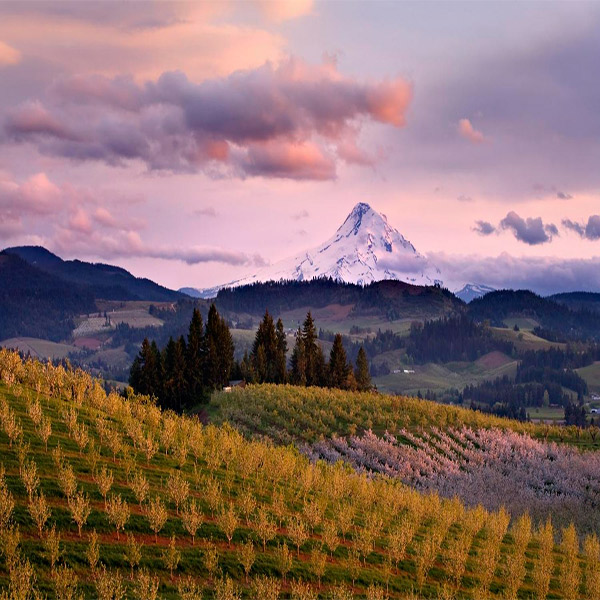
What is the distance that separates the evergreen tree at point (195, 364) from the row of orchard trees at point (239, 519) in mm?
55055

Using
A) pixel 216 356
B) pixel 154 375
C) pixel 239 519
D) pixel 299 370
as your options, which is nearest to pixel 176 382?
pixel 154 375

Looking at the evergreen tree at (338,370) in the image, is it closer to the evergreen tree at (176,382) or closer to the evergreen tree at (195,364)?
the evergreen tree at (195,364)

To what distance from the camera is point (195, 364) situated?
328 ft

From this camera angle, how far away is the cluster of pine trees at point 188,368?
309 ft

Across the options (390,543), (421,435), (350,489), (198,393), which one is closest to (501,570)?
(390,543)

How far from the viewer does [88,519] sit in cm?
2267

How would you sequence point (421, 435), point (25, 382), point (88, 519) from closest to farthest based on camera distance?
1. point (88, 519)
2. point (25, 382)
3. point (421, 435)

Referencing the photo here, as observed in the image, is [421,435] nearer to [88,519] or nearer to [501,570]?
[501,570]

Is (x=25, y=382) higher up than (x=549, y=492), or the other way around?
(x=25, y=382)

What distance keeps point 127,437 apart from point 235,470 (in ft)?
20.4

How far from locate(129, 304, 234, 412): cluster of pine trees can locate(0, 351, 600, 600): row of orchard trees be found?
174 ft

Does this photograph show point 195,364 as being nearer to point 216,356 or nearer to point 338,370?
point 216,356

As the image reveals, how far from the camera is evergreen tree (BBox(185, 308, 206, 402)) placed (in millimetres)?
96312

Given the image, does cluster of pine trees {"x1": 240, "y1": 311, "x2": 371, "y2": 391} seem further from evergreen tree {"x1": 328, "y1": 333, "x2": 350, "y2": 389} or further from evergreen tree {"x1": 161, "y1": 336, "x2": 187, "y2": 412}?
evergreen tree {"x1": 161, "y1": 336, "x2": 187, "y2": 412}
